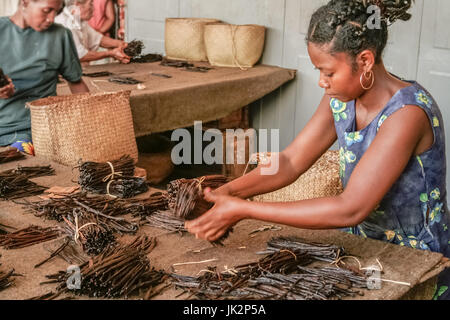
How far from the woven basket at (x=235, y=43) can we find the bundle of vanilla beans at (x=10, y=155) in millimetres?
3094

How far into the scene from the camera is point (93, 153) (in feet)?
10.9

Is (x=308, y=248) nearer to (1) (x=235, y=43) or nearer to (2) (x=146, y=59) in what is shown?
(1) (x=235, y=43)

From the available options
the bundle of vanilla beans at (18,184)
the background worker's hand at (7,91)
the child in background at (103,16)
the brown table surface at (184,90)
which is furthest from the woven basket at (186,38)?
the bundle of vanilla beans at (18,184)

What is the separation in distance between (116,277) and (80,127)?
174 centimetres

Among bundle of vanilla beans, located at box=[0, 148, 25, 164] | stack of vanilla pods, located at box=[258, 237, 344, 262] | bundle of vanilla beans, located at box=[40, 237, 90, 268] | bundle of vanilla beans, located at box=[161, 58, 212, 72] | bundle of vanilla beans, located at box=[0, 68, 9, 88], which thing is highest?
bundle of vanilla beans, located at box=[0, 68, 9, 88]

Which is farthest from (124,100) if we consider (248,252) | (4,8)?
(4,8)

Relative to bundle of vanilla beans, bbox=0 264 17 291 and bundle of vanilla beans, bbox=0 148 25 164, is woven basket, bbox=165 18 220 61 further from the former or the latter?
bundle of vanilla beans, bbox=0 264 17 291

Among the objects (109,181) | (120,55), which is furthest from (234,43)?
(109,181)

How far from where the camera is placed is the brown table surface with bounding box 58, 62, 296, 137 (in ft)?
14.7

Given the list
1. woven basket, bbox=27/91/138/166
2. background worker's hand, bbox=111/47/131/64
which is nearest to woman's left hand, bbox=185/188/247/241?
woven basket, bbox=27/91/138/166

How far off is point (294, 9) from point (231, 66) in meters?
0.83

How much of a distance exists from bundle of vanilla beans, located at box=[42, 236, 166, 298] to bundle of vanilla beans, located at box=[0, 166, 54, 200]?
0.80m

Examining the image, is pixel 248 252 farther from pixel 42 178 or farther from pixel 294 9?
pixel 294 9

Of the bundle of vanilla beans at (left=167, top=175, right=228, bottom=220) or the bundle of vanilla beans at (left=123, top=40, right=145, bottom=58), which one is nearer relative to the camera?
the bundle of vanilla beans at (left=167, top=175, right=228, bottom=220)
